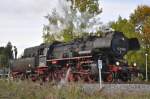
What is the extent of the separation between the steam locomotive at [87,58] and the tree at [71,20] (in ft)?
42.5

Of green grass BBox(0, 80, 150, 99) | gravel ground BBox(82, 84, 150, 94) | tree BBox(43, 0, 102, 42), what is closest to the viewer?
green grass BBox(0, 80, 150, 99)

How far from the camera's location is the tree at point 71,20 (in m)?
48.9

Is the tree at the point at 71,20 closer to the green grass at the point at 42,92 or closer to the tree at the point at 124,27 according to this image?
the tree at the point at 124,27

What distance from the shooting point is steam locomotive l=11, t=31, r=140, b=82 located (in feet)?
92.5

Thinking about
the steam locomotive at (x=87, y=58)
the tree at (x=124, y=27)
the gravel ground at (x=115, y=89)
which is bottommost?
the gravel ground at (x=115, y=89)

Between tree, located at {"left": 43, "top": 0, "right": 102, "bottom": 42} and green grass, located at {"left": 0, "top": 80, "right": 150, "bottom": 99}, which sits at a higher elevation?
tree, located at {"left": 43, "top": 0, "right": 102, "bottom": 42}

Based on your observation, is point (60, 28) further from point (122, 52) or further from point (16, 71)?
point (122, 52)

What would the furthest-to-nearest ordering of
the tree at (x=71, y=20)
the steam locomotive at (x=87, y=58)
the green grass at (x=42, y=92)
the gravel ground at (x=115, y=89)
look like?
1. the tree at (x=71, y=20)
2. the steam locomotive at (x=87, y=58)
3. the gravel ground at (x=115, y=89)
4. the green grass at (x=42, y=92)

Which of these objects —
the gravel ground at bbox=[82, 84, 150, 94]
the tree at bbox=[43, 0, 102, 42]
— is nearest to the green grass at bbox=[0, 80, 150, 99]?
the gravel ground at bbox=[82, 84, 150, 94]

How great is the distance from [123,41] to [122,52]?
959 mm

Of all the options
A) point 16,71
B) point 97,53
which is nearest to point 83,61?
point 97,53

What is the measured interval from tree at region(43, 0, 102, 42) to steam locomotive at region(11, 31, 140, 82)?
13.0 m

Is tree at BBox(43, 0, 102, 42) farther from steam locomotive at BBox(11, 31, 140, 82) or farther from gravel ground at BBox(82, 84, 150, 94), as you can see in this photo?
gravel ground at BBox(82, 84, 150, 94)

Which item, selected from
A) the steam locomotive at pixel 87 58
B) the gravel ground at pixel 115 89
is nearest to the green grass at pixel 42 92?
the gravel ground at pixel 115 89
